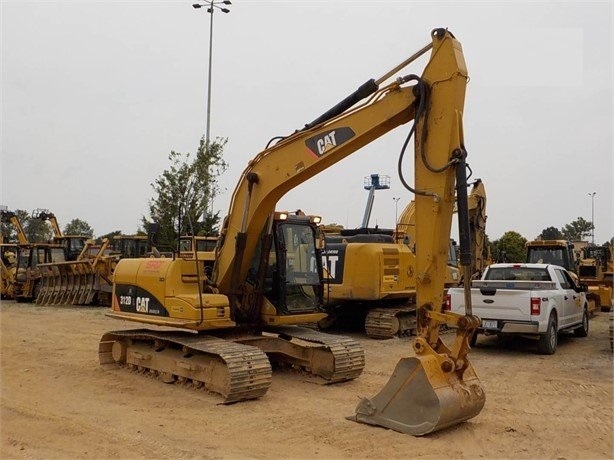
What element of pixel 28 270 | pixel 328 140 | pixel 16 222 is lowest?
pixel 28 270

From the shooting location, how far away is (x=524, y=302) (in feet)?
36.0

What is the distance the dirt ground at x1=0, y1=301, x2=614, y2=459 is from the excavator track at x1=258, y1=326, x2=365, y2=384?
20cm

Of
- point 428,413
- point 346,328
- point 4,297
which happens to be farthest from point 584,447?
point 4,297

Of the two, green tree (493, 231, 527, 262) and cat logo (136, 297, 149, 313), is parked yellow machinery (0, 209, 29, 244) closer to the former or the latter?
cat logo (136, 297, 149, 313)

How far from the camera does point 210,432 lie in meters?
6.26

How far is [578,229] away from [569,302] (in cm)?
6609

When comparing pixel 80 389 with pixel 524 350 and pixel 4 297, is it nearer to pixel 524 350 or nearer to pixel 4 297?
pixel 524 350

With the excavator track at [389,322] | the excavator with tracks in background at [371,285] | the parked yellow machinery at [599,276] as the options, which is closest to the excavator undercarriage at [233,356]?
the excavator with tracks in background at [371,285]

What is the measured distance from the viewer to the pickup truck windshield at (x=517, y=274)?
12352 mm

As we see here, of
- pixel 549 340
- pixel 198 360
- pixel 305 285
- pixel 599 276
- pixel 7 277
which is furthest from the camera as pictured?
pixel 7 277

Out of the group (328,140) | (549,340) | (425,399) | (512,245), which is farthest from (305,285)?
(512,245)

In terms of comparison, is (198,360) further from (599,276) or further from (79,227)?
(79,227)

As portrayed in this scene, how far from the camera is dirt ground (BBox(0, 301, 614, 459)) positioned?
573 cm

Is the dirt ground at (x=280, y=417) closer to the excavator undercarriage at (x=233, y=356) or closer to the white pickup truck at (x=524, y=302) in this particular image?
the excavator undercarriage at (x=233, y=356)
